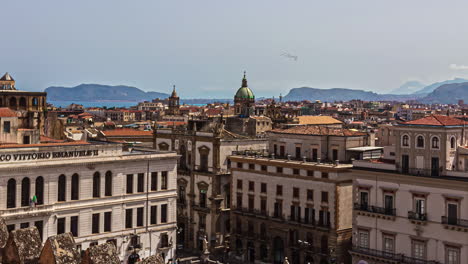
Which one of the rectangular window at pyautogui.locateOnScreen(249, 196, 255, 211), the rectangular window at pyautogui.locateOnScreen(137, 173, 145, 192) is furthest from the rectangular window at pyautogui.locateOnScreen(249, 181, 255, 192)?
the rectangular window at pyautogui.locateOnScreen(137, 173, 145, 192)

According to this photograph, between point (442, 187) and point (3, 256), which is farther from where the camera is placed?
point (442, 187)

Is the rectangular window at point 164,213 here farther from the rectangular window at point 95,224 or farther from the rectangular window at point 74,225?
the rectangular window at point 74,225

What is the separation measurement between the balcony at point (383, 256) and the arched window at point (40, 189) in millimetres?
26475

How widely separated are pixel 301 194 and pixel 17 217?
2618cm

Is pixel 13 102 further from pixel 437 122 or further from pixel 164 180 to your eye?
pixel 437 122

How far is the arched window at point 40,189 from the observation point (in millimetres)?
57372

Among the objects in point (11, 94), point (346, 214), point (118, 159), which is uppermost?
point (11, 94)

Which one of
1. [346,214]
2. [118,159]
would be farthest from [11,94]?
[346,214]

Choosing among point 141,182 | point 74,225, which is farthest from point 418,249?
point 74,225

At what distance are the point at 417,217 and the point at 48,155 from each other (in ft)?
100

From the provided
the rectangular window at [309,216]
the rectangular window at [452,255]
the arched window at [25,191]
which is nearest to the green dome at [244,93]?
the rectangular window at [309,216]

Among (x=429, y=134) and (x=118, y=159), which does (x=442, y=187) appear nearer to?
(x=429, y=134)

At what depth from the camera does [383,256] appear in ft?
187

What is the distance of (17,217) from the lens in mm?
54781
